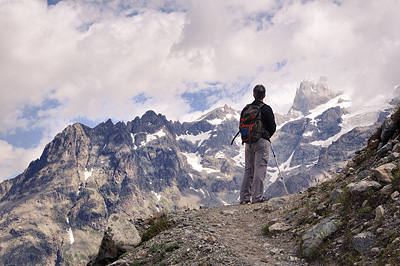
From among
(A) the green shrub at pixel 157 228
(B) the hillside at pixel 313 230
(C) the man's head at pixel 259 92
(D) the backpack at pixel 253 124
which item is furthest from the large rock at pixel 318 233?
(C) the man's head at pixel 259 92

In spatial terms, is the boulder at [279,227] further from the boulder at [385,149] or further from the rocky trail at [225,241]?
the boulder at [385,149]

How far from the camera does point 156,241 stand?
10078 mm

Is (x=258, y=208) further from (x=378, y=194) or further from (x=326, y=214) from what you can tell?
(x=378, y=194)

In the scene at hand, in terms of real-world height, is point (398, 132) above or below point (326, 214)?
above

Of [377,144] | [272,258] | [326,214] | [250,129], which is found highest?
[250,129]

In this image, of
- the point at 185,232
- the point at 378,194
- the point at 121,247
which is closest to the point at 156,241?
the point at 185,232

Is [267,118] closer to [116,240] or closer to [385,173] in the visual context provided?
[385,173]

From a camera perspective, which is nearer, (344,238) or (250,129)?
(344,238)

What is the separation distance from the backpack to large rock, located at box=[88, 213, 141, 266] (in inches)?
237

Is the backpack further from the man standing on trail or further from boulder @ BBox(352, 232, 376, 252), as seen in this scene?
boulder @ BBox(352, 232, 376, 252)

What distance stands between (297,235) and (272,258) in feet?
4.31

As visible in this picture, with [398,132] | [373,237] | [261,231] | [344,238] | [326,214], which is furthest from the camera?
[261,231]

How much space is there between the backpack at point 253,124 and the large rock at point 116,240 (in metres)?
6.02

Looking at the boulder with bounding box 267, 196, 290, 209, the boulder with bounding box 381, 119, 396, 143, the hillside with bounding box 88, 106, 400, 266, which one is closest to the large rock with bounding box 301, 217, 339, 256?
the hillside with bounding box 88, 106, 400, 266
